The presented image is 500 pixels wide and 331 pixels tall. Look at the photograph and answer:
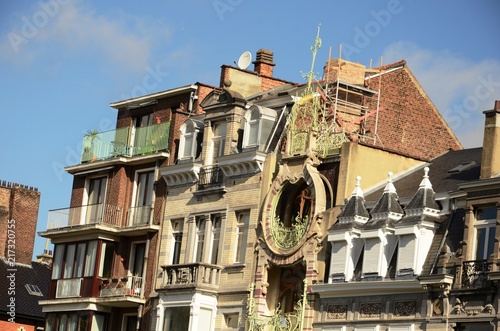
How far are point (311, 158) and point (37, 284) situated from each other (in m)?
33.7

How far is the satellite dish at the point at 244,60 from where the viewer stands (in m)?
64.8

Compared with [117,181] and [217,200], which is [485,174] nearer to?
[217,200]

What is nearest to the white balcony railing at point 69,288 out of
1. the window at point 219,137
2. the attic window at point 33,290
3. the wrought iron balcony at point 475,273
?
the window at point 219,137

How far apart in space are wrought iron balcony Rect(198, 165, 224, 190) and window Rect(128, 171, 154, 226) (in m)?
4.29

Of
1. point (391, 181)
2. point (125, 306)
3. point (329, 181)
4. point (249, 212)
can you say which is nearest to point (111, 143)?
point (125, 306)

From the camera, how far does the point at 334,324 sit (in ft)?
168

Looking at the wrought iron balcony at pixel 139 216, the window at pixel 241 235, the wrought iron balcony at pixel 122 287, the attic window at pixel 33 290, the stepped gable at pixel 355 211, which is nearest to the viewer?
the stepped gable at pixel 355 211

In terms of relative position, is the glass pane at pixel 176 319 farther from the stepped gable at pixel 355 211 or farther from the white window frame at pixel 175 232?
the stepped gable at pixel 355 211

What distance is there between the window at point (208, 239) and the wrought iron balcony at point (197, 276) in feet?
2.69

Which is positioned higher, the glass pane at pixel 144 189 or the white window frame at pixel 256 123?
the white window frame at pixel 256 123

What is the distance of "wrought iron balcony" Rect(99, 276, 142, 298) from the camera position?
6334 cm

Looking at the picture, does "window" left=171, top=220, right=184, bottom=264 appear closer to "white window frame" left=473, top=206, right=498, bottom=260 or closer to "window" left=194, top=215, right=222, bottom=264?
"window" left=194, top=215, right=222, bottom=264

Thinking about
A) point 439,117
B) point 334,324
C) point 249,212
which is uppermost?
point 439,117

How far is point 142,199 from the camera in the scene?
65.6 meters
